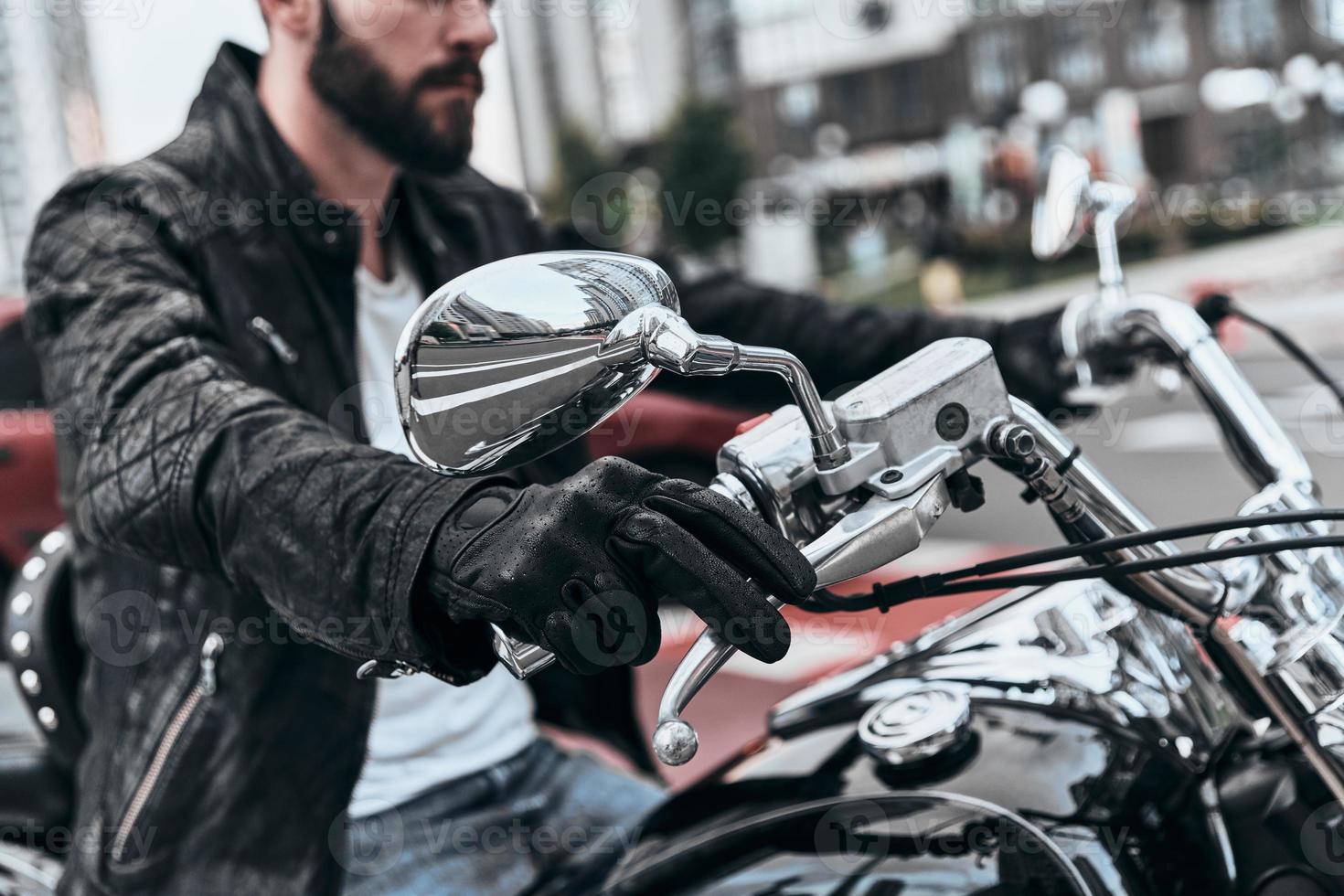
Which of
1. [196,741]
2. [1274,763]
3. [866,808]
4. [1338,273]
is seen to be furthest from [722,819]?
[1338,273]

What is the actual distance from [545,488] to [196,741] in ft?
2.62

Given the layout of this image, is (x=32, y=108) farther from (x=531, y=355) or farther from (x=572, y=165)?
(x=531, y=355)

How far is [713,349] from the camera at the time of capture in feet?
2.75

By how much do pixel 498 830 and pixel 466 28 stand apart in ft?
3.34

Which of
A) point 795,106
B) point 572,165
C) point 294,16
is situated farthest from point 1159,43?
point 294,16

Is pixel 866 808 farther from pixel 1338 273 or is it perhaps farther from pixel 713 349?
pixel 1338 273

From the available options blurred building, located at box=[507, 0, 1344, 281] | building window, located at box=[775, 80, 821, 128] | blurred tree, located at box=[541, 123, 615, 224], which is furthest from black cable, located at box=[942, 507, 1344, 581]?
building window, located at box=[775, 80, 821, 128]

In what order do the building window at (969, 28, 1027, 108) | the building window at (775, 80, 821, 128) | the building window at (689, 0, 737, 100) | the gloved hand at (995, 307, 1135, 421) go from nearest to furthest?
the gloved hand at (995, 307, 1135, 421) → the building window at (969, 28, 1027, 108) → the building window at (689, 0, 737, 100) → the building window at (775, 80, 821, 128)

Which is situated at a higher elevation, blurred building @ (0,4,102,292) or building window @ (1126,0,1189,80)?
blurred building @ (0,4,102,292)

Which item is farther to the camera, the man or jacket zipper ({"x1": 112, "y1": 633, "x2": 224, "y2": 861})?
jacket zipper ({"x1": 112, "y1": 633, "x2": 224, "y2": 861})

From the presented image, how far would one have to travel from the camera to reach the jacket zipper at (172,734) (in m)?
1.45

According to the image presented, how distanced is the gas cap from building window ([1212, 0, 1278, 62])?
37.9 m

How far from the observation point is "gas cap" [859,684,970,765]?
1.15 m

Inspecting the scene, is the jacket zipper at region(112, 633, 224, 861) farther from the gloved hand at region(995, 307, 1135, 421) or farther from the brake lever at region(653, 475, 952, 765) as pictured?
the gloved hand at region(995, 307, 1135, 421)
